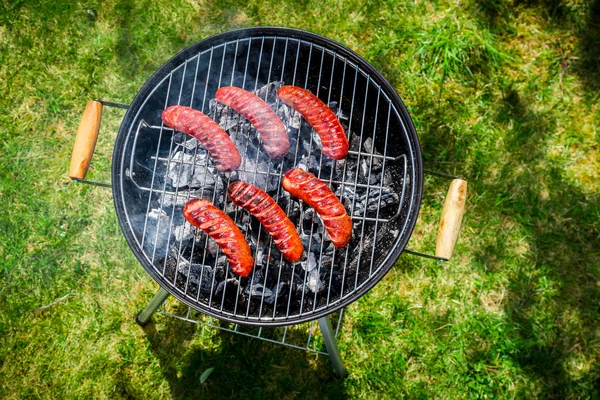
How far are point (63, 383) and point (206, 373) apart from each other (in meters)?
1.37

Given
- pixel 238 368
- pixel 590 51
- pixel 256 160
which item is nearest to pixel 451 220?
pixel 256 160

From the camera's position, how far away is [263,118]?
321 centimetres

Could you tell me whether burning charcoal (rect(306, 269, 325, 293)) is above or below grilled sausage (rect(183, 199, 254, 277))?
below

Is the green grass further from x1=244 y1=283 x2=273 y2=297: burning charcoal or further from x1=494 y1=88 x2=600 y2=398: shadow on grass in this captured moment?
x1=244 y1=283 x2=273 y2=297: burning charcoal

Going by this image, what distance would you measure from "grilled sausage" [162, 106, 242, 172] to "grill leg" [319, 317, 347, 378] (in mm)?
1384

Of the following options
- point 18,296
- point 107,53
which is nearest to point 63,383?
point 18,296

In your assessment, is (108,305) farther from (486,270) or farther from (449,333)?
(486,270)

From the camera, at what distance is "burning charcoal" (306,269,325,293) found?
3.27 metres

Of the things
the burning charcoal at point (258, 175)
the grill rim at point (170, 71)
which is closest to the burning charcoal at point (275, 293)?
the grill rim at point (170, 71)

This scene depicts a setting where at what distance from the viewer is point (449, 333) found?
170 inches

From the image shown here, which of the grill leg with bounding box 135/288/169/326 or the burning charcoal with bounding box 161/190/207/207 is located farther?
the grill leg with bounding box 135/288/169/326

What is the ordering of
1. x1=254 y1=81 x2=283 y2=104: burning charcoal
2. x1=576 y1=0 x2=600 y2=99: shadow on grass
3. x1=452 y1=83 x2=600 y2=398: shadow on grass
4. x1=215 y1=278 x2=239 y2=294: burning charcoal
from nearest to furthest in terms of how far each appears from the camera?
x1=215 y1=278 x2=239 y2=294: burning charcoal → x1=254 y1=81 x2=283 y2=104: burning charcoal → x1=452 y1=83 x2=600 y2=398: shadow on grass → x1=576 y1=0 x2=600 y2=99: shadow on grass

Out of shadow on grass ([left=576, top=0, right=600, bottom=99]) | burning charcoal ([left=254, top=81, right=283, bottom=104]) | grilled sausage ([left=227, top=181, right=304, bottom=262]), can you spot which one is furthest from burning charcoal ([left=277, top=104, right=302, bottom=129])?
shadow on grass ([left=576, top=0, right=600, bottom=99])

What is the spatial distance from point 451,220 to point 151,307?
2555 mm
